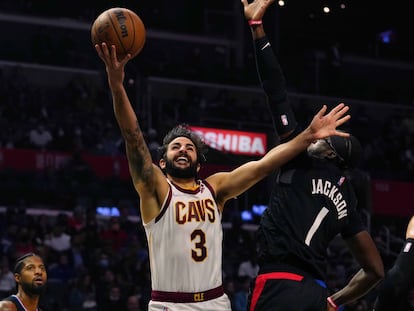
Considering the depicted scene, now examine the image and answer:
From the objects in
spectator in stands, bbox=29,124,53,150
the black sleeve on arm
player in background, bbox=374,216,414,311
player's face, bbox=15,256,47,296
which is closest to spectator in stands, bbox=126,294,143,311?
player's face, bbox=15,256,47,296

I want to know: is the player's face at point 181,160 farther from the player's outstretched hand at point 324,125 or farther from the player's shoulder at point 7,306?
the player's shoulder at point 7,306

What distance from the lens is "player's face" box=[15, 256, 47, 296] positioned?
31.0 ft

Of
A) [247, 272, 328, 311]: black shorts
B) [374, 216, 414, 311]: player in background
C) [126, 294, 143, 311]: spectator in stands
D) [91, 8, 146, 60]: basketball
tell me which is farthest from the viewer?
[126, 294, 143, 311]: spectator in stands

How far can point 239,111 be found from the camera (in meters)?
27.6

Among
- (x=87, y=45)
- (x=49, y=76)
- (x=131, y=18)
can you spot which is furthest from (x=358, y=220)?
(x=87, y=45)

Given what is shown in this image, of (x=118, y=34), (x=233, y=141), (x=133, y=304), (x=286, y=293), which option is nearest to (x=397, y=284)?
(x=286, y=293)

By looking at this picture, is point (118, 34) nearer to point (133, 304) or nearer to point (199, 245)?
point (199, 245)

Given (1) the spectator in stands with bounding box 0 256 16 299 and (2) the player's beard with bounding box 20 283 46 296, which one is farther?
(1) the spectator in stands with bounding box 0 256 16 299

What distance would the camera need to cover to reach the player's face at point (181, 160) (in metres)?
6.98

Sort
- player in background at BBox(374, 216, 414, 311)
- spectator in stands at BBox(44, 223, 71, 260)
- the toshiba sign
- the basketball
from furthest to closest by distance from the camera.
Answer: the toshiba sign → spectator in stands at BBox(44, 223, 71, 260) → the basketball → player in background at BBox(374, 216, 414, 311)

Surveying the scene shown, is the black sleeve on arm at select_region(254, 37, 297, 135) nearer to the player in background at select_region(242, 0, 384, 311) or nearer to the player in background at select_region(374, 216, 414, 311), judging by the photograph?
the player in background at select_region(242, 0, 384, 311)

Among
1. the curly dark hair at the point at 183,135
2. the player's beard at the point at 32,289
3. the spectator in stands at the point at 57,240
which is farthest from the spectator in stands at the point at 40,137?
the curly dark hair at the point at 183,135

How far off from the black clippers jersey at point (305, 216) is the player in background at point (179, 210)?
21 centimetres

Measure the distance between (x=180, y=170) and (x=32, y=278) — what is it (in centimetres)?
317
